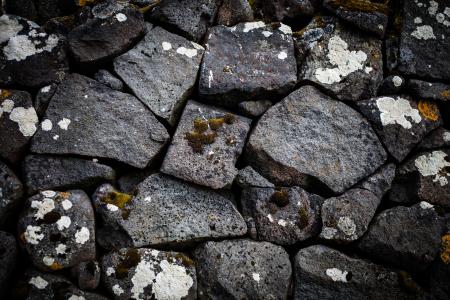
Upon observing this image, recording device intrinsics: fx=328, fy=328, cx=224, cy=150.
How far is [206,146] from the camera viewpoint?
121 inches

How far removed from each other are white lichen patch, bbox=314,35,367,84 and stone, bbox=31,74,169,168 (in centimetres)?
→ 172

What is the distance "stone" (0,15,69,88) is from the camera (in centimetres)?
294

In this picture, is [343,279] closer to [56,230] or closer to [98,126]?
[56,230]

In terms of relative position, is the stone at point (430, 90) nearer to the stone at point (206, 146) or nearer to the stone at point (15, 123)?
the stone at point (206, 146)

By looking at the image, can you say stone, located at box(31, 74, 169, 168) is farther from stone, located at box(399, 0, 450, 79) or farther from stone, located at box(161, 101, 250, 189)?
stone, located at box(399, 0, 450, 79)

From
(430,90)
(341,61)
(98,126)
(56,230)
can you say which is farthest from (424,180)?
(56,230)

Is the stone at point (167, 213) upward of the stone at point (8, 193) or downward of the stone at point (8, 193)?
upward

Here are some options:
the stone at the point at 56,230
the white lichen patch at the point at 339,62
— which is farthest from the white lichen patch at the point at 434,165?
the stone at the point at 56,230

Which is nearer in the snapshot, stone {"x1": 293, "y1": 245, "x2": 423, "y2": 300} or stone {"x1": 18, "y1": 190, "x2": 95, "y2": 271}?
stone {"x1": 18, "y1": 190, "x2": 95, "y2": 271}

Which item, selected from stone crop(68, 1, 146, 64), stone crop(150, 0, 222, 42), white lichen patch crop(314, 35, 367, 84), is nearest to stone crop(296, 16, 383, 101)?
white lichen patch crop(314, 35, 367, 84)

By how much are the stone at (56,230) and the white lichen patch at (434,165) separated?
3123mm

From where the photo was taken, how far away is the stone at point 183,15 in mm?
3375

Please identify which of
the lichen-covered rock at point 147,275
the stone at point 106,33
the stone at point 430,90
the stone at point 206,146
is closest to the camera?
the lichen-covered rock at point 147,275

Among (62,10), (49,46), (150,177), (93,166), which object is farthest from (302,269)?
(62,10)
